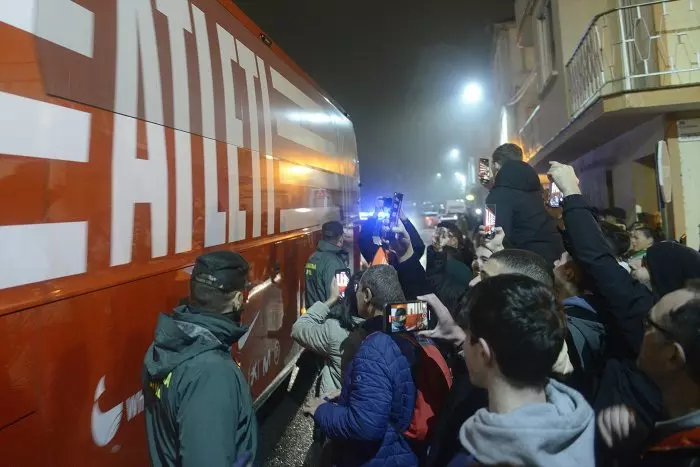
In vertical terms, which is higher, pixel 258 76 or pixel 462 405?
pixel 258 76

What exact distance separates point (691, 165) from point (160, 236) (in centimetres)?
788

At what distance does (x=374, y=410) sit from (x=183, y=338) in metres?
0.86

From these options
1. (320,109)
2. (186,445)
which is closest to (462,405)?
(186,445)

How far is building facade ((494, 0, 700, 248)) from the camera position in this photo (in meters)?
6.66

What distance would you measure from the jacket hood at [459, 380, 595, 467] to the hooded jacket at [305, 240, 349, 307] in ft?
12.6

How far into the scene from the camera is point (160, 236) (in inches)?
101

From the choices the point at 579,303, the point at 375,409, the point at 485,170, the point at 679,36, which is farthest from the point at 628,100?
the point at 375,409

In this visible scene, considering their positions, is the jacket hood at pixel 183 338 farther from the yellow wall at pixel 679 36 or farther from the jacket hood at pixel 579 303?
the yellow wall at pixel 679 36

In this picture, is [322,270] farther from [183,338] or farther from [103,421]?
[183,338]

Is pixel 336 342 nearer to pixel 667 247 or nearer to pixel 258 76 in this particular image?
pixel 667 247

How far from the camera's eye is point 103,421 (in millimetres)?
2107

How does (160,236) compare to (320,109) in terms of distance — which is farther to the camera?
(320,109)

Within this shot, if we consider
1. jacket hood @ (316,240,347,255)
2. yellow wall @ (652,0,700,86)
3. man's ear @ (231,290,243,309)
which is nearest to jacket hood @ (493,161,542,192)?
man's ear @ (231,290,243,309)

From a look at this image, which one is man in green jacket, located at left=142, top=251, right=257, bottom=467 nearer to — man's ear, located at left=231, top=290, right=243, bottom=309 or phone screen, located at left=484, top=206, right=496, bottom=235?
man's ear, located at left=231, top=290, right=243, bottom=309
